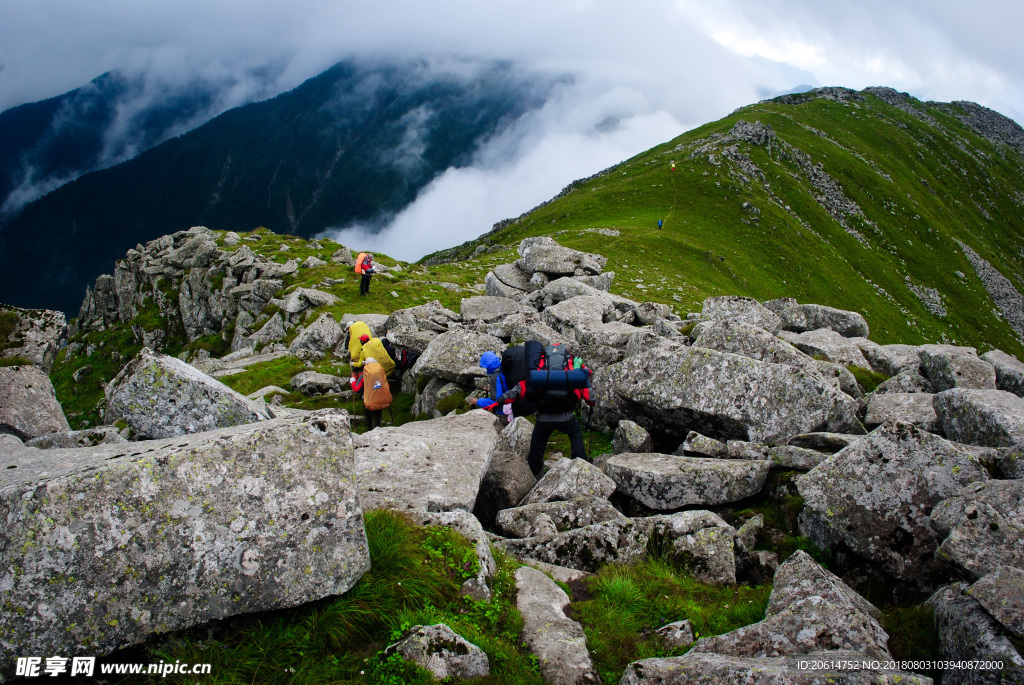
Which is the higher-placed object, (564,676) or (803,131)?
(803,131)

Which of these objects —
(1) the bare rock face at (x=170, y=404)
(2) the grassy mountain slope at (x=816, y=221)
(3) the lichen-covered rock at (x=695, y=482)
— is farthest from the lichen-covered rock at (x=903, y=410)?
(2) the grassy mountain slope at (x=816, y=221)

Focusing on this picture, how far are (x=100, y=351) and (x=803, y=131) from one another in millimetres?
176440

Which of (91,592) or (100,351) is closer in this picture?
(91,592)

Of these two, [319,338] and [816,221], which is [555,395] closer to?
[319,338]

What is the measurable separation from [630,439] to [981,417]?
7737 millimetres

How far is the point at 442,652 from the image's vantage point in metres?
5.22

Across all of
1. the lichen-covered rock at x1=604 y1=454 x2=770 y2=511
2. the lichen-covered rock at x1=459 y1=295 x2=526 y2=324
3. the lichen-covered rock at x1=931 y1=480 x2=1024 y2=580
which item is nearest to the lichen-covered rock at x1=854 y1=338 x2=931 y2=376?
the lichen-covered rock at x1=604 y1=454 x2=770 y2=511

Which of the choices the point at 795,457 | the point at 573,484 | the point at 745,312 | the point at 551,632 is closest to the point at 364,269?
the point at 745,312

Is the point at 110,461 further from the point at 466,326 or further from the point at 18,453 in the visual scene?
the point at 466,326

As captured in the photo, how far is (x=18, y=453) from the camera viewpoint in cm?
755

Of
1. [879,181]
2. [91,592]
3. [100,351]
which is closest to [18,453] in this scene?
[91,592]

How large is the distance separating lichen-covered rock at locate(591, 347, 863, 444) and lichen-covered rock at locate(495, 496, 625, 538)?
4.51 meters

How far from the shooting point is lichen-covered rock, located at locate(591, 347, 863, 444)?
1248 centimetres

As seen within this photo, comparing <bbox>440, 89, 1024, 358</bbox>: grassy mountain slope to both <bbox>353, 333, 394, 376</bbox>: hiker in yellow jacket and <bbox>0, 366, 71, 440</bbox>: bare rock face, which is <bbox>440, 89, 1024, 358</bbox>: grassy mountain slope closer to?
<bbox>353, 333, 394, 376</bbox>: hiker in yellow jacket
